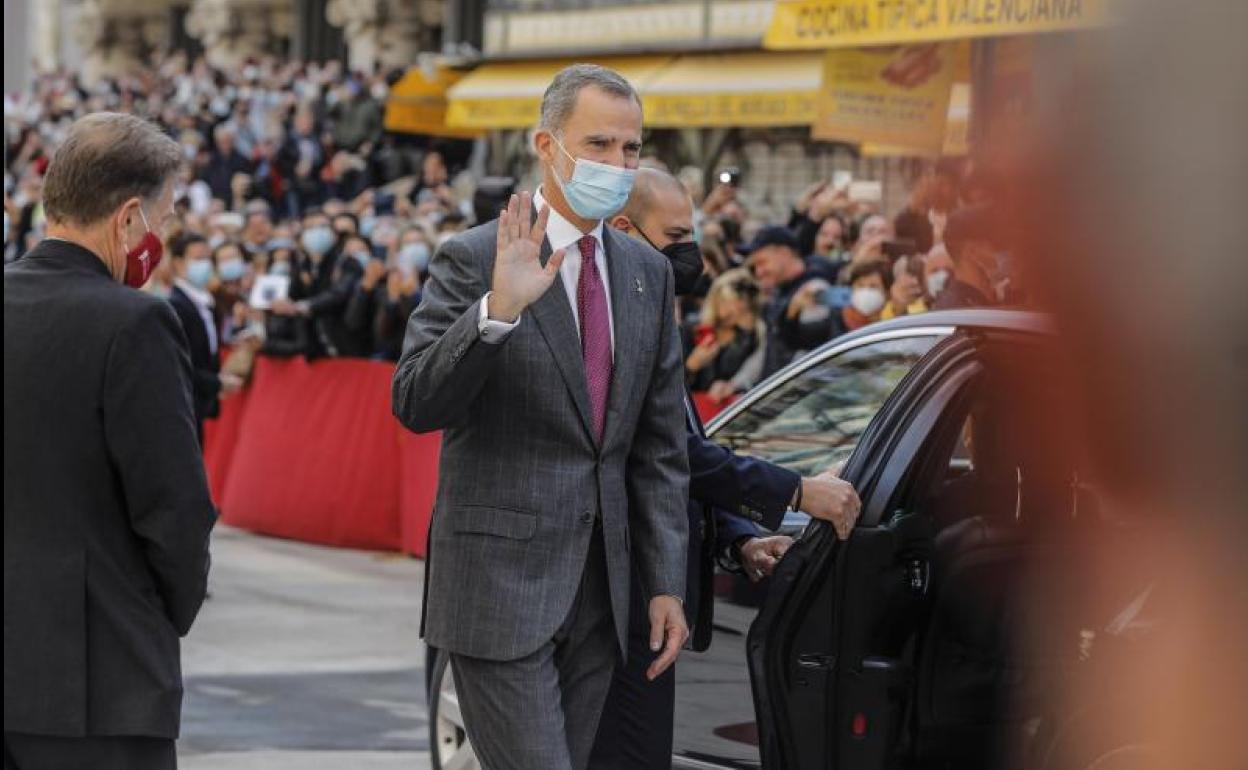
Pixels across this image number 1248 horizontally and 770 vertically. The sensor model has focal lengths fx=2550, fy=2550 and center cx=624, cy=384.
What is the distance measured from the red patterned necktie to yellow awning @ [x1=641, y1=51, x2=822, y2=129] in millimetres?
15107

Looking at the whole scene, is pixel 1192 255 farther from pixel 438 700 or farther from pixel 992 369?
pixel 438 700

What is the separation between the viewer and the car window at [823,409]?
234 inches

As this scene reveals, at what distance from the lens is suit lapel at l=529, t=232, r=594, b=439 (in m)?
4.79

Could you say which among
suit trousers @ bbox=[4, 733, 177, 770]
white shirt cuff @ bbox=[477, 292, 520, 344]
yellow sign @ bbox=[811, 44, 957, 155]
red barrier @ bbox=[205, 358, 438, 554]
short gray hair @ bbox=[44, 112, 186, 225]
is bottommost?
red barrier @ bbox=[205, 358, 438, 554]

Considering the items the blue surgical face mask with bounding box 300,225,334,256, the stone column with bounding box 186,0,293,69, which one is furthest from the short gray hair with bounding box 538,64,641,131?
the stone column with bounding box 186,0,293,69

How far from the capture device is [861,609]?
542 centimetres

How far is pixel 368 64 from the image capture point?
34438 millimetres

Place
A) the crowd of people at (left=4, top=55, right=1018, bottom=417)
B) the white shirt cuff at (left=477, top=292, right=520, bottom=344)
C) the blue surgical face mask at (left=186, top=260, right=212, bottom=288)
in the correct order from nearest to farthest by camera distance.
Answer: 1. the white shirt cuff at (left=477, top=292, right=520, bottom=344)
2. the crowd of people at (left=4, top=55, right=1018, bottom=417)
3. the blue surgical face mask at (left=186, top=260, right=212, bottom=288)

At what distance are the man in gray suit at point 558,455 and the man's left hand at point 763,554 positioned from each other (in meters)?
0.61

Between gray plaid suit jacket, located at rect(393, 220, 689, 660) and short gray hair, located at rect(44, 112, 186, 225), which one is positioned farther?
gray plaid suit jacket, located at rect(393, 220, 689, 660)

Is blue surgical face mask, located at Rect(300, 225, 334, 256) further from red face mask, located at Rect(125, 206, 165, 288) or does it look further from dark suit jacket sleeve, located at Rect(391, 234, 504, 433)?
red face mask, located at Rect(125, 206, 165, 288)

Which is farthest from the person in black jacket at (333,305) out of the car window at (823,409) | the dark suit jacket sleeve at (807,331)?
the car window at (823,409)

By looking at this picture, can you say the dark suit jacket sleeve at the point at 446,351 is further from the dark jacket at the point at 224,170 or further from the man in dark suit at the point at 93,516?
the dark jacket at the point at 224,170

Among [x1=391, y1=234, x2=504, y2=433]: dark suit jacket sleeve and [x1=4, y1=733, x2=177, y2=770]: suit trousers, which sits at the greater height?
[x1=391, y1=234, x2=504, y2=433]: dark suit jacket sleeve
